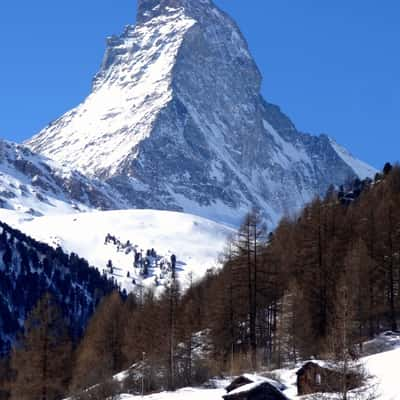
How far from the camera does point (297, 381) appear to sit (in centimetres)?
4972

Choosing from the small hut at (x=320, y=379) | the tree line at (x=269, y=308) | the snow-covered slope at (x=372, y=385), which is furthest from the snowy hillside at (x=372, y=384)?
the tree line at (x=269, y=308)

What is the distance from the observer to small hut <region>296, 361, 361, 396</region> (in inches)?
1555

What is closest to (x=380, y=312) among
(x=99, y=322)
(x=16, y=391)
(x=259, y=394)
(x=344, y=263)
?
(x=344, y=263)

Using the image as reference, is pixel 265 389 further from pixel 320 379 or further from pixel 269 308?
pixel 269 308

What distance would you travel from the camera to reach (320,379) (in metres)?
45.9

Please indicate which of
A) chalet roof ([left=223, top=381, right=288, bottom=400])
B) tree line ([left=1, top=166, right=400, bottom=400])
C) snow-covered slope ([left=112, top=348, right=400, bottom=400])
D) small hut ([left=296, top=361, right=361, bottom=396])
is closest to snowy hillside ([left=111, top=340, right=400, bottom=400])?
snow-covered slope ([left=112, top=348, right=400, bottom=400])

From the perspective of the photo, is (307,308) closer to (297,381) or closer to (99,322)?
(297,381)

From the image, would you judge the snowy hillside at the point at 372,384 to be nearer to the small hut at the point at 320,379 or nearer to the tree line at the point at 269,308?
the small hut at the point at 320,379

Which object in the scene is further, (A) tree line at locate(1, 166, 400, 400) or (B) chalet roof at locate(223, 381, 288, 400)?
(A) tree line at locate(1, 166, 400, 400)

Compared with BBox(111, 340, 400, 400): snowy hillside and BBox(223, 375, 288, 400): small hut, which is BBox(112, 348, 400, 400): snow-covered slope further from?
BBox(223, 375, 288, 400): small hut

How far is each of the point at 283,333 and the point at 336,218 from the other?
12.3m

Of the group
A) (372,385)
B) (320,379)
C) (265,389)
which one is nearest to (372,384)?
(372,385)

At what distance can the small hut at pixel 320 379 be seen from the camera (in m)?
39.5

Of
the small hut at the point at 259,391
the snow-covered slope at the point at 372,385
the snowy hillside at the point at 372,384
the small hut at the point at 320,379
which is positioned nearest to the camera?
the small hut at the point at 320,379
